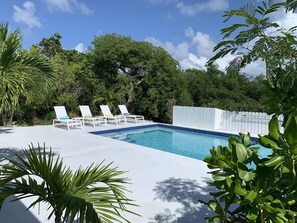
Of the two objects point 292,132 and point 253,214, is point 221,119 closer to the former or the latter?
point 253,214

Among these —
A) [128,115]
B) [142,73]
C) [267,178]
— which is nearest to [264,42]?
[267,178]

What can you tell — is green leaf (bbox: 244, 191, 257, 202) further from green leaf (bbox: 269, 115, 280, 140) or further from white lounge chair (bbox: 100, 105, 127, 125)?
white lounge chair (bbox: 100, 105, 127, 125)

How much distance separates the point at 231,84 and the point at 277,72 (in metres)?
17.5

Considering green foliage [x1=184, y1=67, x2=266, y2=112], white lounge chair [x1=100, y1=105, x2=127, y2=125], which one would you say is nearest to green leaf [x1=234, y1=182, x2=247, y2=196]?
white lounge chair [x1=100, y1=105, x2=127, y2=125]

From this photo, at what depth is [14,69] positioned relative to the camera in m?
5.01

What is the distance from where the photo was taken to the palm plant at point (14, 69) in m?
4.68

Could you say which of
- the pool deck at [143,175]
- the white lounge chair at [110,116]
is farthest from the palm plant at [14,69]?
the white lounge chair at [110,116]

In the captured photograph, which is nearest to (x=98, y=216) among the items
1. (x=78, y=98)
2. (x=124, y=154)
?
(x=124, y=154)

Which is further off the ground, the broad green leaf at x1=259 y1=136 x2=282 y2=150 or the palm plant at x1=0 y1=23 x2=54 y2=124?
the palm plant at x1=0 y1=23 x2=54 y2=124

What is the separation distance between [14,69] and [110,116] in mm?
10067

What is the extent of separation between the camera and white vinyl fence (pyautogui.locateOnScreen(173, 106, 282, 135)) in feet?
42.3

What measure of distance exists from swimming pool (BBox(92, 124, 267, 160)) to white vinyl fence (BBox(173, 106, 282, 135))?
897 millimetres

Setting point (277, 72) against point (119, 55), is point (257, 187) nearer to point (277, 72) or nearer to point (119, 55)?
point (277, 72)

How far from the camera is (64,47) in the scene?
2388 cm
